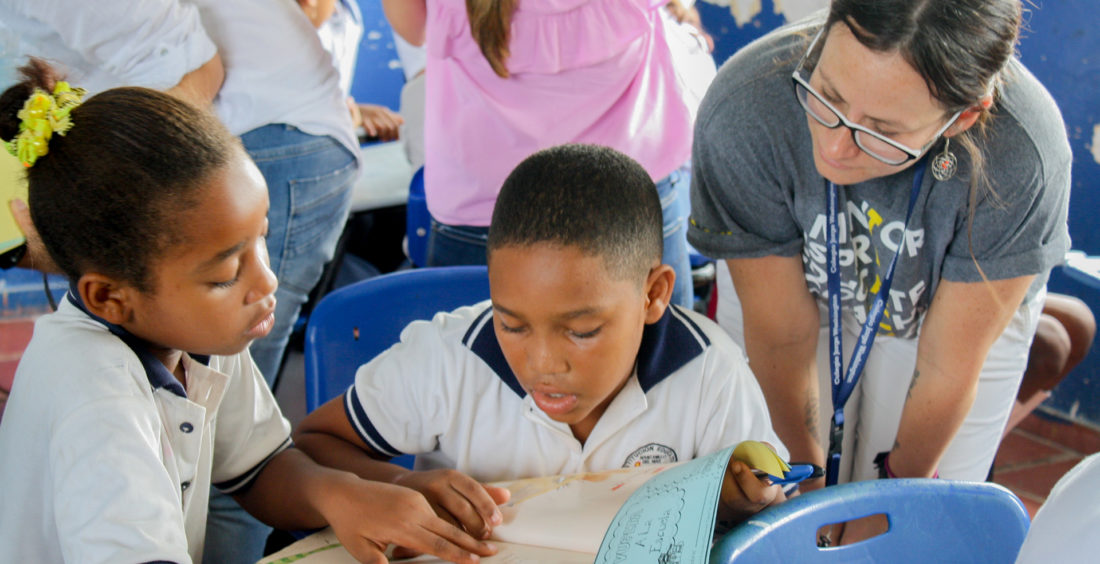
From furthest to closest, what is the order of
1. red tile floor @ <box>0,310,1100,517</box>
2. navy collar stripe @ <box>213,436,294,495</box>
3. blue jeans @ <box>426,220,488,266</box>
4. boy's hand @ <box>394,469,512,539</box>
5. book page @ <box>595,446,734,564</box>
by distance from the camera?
1. red tile floor @ <box>0,310,1100,517</box>
2. blue jeans @ <box>426,220,488,266</box>
3. navy collar stripe @ <box>213,436,294,495</box>
4. boy's hand @ <box>394,469,512,539</box>
5. book page @ <box>595,446,734,564</box>

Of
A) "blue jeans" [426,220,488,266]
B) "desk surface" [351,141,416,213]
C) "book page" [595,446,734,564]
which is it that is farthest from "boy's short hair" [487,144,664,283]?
"desk surface" [351,141,416,213]

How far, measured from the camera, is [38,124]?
1047 millimetres

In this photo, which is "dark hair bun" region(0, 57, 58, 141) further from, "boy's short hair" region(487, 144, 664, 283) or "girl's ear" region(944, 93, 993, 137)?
"girl's ear" region(944, 93, 993, 137)

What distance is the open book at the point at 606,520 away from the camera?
768 millimetres

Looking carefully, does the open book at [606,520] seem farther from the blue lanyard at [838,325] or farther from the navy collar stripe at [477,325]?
the blue lanyard at [838,325]

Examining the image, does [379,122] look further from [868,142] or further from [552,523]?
[552,523]

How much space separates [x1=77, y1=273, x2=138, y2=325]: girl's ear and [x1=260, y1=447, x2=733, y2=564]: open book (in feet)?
1.17

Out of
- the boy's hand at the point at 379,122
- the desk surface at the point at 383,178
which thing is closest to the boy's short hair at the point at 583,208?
the desk surface at the point at 383,178

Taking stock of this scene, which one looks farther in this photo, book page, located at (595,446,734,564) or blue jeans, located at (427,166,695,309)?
blue jeans, located at (427,166,695,309)

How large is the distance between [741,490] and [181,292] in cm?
71

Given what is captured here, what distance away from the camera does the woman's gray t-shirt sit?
4.25ft

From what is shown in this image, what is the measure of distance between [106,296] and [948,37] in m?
1.09

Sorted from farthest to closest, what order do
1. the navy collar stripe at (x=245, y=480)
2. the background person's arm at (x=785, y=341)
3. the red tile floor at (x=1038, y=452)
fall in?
the red tile floor at (x=1038, y=452) → the background person's arm at (x=785, y=341) → the navy collar stripe at (x=245, y=480)

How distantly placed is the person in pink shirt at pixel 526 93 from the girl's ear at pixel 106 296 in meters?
0.74
